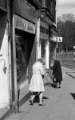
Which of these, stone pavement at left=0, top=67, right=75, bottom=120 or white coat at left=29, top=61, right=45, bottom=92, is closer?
→ stone pavement at left=0, top=67, right=75, bottom=120

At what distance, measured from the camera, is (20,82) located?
13430 mm

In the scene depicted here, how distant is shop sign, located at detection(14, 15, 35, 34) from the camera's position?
11.0m

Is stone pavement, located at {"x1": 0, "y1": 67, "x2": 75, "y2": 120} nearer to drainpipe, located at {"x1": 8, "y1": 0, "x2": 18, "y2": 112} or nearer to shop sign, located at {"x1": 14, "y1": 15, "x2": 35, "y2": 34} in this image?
drainpipe, located at {"x1": 8, "y1": 0, "x2": 18, "y2": 112}

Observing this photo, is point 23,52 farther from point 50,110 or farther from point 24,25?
point 50,110

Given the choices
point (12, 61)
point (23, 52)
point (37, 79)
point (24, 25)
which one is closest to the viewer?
point (12, 61)

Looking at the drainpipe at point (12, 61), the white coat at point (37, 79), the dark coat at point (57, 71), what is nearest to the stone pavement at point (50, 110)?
the drainpipe at point (12, 61)

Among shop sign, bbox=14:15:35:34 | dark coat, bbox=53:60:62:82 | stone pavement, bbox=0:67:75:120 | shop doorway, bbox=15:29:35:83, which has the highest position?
shop sign, bbox=14:15:35:34

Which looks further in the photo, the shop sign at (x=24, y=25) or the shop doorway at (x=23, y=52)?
the shop doorway at (x=23, y=52)

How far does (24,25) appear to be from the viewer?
12.6m

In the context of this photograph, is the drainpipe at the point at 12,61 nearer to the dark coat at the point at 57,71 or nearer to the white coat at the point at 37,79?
the white coat at the point at 37,79

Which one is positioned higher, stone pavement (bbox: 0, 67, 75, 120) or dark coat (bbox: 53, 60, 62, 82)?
dark coat (bbox: 53, 60, 62, 82)

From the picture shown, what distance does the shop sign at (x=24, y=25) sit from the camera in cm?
1103

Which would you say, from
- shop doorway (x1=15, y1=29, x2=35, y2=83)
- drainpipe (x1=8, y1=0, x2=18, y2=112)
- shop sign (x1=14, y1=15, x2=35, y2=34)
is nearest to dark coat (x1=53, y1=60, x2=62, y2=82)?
shop doorway (x1=15, y1=29, x2=35, y2=83)

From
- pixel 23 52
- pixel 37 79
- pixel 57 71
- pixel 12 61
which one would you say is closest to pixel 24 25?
pixel 23 52
